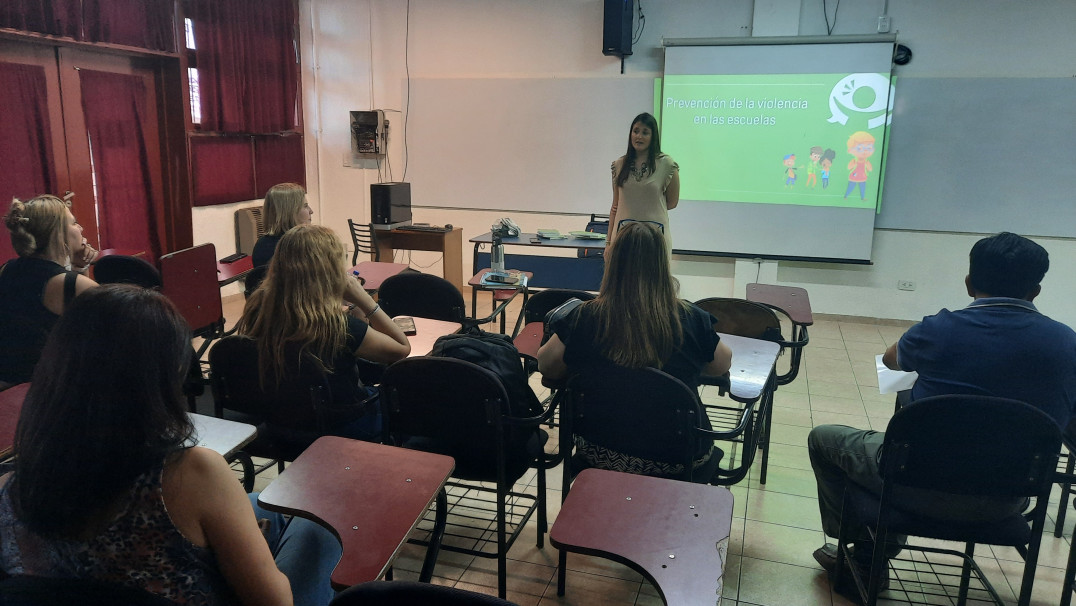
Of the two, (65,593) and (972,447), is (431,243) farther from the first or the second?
(65,593)

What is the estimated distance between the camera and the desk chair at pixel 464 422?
6.81 feet

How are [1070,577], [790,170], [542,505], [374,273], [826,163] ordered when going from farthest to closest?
[790,170] < [826,163] < [374,273] < [542,505] < [1070,577]

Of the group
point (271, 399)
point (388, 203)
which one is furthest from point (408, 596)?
point (388, 203)

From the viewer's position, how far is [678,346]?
220 centimetres

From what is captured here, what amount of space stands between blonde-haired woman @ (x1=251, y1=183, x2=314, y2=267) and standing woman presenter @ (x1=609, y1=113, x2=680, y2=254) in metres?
1.82

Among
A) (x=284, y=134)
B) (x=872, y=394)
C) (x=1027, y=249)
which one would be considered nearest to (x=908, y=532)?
(x=1027, y=249)

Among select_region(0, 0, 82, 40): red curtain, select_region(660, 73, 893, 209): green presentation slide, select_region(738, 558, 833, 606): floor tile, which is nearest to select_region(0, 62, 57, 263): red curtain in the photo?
select_region(0, 0, 82, 40): red curtain

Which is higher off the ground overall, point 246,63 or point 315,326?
point 246,63

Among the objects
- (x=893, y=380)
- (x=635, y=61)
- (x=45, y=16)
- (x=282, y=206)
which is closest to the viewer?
(x=893, y=380)

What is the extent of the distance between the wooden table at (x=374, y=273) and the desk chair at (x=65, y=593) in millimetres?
2725

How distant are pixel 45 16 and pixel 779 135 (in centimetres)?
533

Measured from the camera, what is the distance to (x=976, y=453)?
185 cm

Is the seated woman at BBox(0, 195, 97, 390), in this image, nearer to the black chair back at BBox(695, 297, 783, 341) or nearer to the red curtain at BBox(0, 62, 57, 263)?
the red curtain at BBox(0, 62, 57, 263)

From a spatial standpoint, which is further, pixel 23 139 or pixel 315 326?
pixel 23 139
